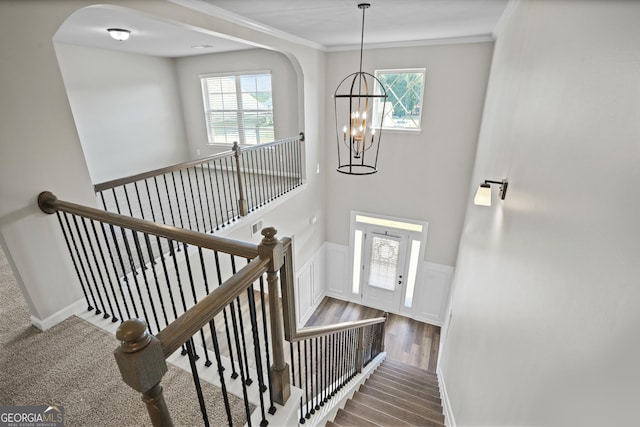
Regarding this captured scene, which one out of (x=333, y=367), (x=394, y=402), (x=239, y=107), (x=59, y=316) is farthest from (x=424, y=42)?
(x=59, y=316)

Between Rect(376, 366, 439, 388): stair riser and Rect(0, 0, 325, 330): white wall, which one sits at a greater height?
Rect(0, 0, 325, 330): white wall

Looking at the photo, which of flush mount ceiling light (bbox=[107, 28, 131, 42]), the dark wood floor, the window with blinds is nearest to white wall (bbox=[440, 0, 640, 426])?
the dark wood floor

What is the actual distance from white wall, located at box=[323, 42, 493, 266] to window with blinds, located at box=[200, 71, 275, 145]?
4.57 ft

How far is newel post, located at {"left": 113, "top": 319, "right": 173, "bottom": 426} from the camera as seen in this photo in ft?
2.48

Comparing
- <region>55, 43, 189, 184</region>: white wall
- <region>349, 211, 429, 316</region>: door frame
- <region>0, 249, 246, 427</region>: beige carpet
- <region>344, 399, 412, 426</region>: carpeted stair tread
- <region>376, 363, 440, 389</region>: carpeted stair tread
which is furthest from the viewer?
<region>349, 211, 429, 316</region>: door frame

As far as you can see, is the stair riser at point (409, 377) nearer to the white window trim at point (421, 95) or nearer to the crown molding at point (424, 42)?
the white window trim at point (421, 95)

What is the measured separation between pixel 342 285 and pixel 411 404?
394cm

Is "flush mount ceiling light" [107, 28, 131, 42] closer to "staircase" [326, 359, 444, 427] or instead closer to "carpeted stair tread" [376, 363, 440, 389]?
"staircase" [326, 359, 444, 427]

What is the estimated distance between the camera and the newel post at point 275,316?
1.32m

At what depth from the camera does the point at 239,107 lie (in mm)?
6746

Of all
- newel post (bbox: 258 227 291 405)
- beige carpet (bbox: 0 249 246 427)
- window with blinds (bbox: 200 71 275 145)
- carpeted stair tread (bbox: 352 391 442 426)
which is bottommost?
carpeted stair tread (bbox: 352 391 442 426)

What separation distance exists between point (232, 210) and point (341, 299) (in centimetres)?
421

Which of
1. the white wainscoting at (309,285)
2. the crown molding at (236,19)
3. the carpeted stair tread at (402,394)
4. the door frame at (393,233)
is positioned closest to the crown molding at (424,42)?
the crown molding at (236,19)

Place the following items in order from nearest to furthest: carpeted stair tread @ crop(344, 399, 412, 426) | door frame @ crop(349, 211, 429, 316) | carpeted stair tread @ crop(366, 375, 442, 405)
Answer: carpeted stair tread @ crop(344, 399, 412, 426) → carpeted stair tread @ crop(366, 375, 442, 405) → door frame @ crop(349, 211, 429, 316)
